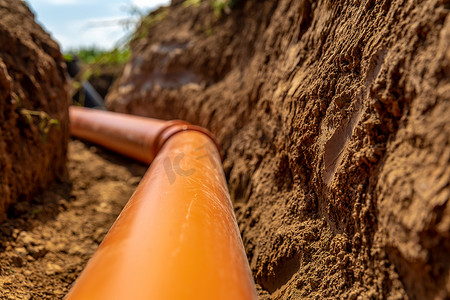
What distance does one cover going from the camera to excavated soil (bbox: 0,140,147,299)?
4.25ft

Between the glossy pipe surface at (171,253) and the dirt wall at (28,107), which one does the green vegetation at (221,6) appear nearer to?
the dirt wall at (28,107)

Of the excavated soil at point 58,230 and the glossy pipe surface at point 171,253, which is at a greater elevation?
the glossy pipe surface at point 171,253

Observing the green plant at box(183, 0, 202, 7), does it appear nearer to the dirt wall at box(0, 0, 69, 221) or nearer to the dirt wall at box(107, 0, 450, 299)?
the dirt wall at box(107, 0, 450, 299)

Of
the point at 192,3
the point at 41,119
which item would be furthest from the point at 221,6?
the point at 41,119

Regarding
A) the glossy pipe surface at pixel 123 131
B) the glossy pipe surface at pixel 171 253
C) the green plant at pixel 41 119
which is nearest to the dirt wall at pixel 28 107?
Result: the green plant at pixel 41 119

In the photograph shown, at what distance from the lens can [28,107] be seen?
72.9 inches

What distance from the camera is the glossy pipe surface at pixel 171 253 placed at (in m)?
0.72

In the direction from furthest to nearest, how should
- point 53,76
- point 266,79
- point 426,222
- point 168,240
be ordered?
point 53,76, point 266,79, point 168,240, point 426,222

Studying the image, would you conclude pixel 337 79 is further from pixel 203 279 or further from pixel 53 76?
pixel 53 76

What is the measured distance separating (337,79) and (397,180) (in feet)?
1.71

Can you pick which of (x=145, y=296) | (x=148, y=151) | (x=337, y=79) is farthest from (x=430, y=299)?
(x=148, y=151)

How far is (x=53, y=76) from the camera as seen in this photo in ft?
7.18

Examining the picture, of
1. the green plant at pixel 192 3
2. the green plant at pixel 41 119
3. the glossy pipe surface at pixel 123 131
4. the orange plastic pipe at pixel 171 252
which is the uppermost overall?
the green plant at pixel 192 3

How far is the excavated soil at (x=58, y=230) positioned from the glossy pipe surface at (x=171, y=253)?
0.56 m
